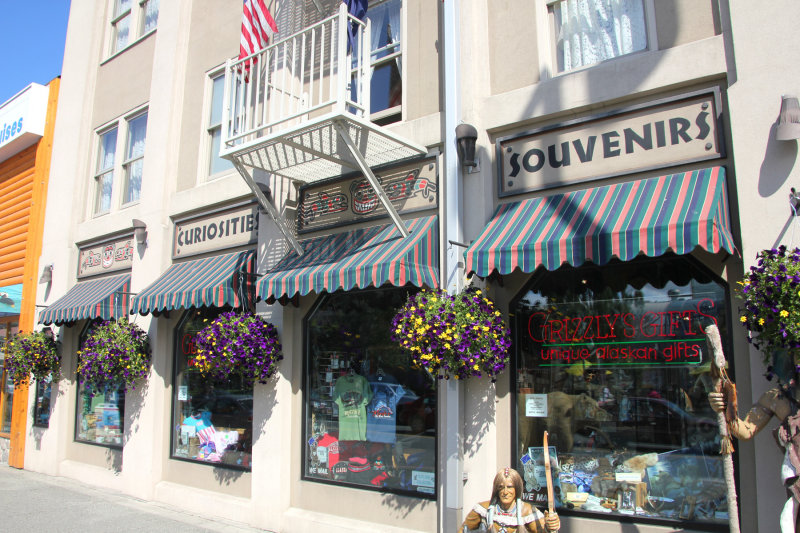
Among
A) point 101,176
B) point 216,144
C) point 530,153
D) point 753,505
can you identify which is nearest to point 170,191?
point 216,144

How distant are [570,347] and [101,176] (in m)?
9.67

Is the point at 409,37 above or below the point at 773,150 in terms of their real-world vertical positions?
above

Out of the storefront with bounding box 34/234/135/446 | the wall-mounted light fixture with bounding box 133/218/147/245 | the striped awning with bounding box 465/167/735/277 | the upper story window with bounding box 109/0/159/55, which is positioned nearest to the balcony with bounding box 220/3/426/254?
the striped awning with bounding box 465/167/735/277

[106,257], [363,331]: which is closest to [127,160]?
[106,257]

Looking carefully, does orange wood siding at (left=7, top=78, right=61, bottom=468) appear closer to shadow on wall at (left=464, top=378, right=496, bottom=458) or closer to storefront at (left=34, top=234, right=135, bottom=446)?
storefront at (left=34, top=234, right=135, bottom=446)

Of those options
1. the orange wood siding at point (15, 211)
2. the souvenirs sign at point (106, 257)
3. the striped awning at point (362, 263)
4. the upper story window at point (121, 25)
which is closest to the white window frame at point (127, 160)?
the souvenirs sign at point (106, 257)

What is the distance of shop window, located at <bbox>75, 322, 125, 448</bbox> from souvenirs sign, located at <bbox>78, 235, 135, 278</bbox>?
3.38 feet

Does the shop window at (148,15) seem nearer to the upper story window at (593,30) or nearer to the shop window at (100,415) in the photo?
the shop window at (100,415)

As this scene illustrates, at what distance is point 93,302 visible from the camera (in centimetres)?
941

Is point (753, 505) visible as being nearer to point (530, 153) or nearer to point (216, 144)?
point (530, 153)

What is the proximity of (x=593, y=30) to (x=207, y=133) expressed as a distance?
19.6 feet

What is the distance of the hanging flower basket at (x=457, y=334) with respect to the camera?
205 inches

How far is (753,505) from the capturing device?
4.50m

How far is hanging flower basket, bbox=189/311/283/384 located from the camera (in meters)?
7.00
